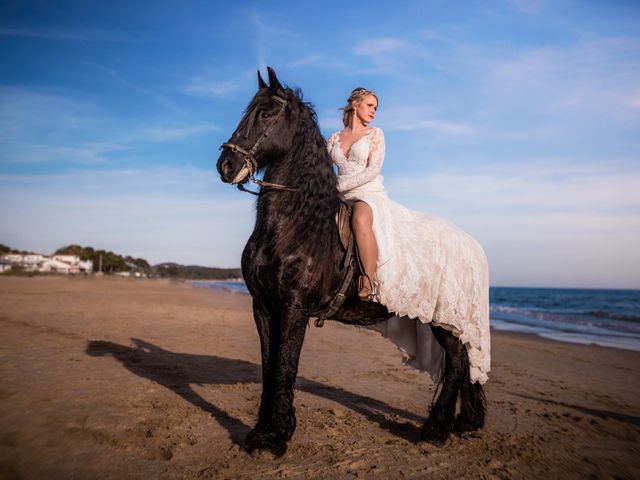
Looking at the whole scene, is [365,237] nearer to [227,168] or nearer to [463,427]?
[227,168]

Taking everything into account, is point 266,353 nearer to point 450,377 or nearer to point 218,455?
point 218,455

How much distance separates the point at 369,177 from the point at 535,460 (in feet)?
9.50

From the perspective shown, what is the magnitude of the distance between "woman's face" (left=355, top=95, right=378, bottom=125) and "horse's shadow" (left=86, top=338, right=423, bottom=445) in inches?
126

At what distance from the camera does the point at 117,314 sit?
13.5 m

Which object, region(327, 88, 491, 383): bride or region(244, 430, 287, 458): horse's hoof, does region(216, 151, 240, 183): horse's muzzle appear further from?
region(244, 430, 287, 458): horse's hoof

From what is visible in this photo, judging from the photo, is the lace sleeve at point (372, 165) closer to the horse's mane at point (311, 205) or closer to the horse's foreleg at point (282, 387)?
the horse's mane at point (311, 205)

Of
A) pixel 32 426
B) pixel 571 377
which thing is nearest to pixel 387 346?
pixel 571 377

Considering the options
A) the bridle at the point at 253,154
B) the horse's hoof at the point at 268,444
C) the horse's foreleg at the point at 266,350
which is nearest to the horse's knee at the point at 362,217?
the bridle at the point at 253,154

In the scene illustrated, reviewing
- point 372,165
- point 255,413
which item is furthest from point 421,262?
point 255,413

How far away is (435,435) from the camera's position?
4039 millimetres

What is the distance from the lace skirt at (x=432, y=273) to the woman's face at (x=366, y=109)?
622mm

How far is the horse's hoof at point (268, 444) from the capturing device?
3.43 metres

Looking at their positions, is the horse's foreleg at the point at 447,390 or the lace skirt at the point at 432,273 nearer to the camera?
the lace skirt at the point at 432,273

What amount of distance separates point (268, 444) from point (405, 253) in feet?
6.79
